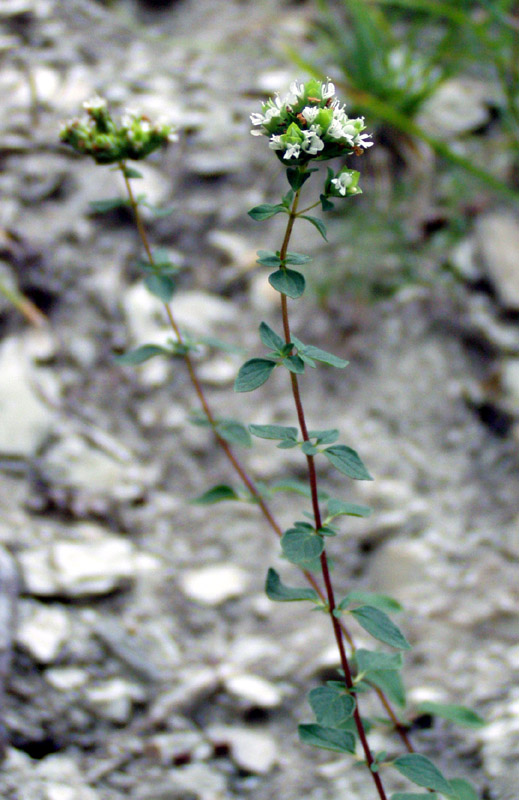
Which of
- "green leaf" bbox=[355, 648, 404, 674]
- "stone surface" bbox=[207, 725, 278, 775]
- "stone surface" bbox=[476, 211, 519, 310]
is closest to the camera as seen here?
"green leaf" bbox=[355, 648, 404, 674]

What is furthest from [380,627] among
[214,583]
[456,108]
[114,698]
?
[456,108]

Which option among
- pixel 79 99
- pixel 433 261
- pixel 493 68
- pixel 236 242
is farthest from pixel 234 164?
pixel 493 68

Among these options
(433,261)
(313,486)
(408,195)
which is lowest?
(313,486)

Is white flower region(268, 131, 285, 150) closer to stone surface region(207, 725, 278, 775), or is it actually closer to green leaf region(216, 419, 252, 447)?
green leaf region(216, 419, 252, 447)

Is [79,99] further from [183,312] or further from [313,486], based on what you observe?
[313,486]

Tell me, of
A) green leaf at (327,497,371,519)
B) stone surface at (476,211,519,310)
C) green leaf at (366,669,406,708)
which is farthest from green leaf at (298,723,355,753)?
stone surface at (476,211,519,310)

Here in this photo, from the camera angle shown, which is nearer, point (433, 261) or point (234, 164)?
point (433, 261)

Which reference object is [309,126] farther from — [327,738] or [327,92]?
[327,738]
